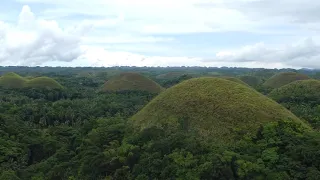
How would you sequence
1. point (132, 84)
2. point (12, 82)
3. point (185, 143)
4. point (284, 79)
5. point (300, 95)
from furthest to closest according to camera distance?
point (284, 79) → point (12, 82) → point (132, 84) → point (300, 95) → point (185, 143)


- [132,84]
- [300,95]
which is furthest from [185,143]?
[132,84]

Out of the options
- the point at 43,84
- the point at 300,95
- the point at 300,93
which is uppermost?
the point at 300,93

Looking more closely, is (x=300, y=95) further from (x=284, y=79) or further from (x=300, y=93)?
(x=284, y=79)

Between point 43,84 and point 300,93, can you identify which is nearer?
point 300,93

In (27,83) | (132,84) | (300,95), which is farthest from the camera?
(27,83)

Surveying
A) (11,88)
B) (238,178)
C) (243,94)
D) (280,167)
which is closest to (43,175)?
(238,178)

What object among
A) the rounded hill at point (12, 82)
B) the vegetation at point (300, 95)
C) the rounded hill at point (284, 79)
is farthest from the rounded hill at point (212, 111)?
the rounded hill at point (12, 82)

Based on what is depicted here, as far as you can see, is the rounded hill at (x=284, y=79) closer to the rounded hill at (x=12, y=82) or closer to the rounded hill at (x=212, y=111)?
the rounded hill at (x=212, y=111)

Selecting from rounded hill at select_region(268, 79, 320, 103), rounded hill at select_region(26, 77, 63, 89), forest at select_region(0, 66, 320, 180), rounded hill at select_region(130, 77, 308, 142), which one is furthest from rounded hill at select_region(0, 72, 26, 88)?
rounded hill at select_region(130, 77, 308, 142)

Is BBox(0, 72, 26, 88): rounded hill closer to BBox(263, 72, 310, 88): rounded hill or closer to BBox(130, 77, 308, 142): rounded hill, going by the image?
BBox(130, 77, 308, 142): rounded hill
